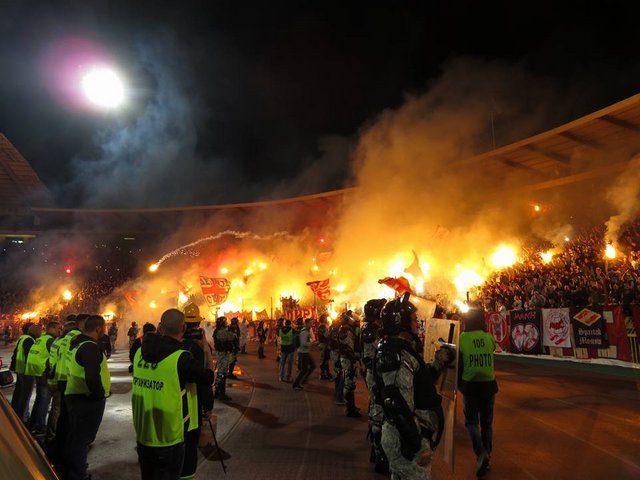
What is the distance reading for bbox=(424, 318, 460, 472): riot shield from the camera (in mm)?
3059

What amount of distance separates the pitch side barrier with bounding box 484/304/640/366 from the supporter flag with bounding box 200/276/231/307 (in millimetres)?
11150

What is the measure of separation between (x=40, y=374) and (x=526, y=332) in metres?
10.5

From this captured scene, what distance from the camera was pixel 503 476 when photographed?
13.4ft

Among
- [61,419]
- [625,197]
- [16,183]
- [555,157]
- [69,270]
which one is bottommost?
[61,419]

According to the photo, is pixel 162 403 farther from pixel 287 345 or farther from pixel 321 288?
pixel 321 288

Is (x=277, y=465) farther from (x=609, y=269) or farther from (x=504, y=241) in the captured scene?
(x=504, y=241)

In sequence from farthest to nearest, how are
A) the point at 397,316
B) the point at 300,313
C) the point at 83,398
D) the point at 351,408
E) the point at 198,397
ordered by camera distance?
the point at 300,313
the point at 351,408
the point at 83,398
the point at 198,397
the point at 397,316

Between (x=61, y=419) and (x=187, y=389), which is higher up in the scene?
(x=187, y=389)

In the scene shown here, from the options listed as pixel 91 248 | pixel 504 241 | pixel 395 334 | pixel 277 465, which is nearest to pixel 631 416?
pixel 277 465

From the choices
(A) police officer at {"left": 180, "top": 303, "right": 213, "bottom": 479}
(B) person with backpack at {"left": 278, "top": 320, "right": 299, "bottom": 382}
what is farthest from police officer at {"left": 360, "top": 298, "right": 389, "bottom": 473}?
(B) person with backpack at {"left": 278, "top": 320, "right": 299, "bottom": 382}

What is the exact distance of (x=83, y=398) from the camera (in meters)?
3.80

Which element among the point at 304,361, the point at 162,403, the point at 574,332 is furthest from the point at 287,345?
the point at 162,403

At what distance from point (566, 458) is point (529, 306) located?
27.2ft

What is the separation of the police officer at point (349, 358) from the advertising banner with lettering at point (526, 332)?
6.23 m
